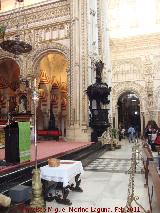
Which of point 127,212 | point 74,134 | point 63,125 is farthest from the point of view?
point 63,125

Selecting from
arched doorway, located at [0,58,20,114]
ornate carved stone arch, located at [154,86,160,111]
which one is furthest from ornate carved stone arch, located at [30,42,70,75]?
ornate carved stone arch, located at [154,86,160,111]

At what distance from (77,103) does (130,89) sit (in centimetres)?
1152

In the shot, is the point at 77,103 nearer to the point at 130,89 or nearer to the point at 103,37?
the point at 103,37

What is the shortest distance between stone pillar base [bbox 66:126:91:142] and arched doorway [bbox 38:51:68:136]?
4.06 m

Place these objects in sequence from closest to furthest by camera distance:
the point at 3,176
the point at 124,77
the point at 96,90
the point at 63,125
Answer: the point at 3,176 → the point at 96,90 → the point at 63,125 → the point at 124,77

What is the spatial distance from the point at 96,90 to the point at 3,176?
813 centimetres

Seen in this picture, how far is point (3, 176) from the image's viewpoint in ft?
16.1

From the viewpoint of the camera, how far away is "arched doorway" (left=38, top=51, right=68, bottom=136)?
57.7 feet

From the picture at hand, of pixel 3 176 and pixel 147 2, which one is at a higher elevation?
pixel 147 2

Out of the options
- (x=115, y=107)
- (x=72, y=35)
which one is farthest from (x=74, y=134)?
(x=115, y=107)

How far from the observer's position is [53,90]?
18.7 m

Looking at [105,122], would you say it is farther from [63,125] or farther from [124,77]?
[124,77]

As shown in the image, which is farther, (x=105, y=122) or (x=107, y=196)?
(x=105, y=122)

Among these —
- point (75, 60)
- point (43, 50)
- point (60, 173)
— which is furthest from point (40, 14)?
point (60, 173)
